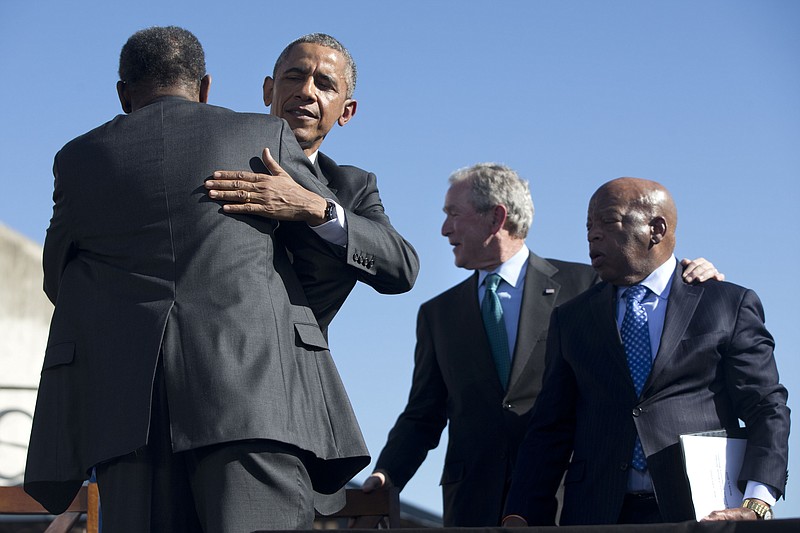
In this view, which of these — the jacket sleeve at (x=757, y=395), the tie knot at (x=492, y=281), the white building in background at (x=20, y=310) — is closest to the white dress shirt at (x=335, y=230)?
the jacket sleeve at (x=757, y=395)

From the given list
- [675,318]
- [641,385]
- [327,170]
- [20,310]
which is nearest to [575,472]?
[641,385]

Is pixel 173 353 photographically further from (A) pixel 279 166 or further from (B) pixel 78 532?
(B) pixel 78 532

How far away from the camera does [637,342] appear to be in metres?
3.68

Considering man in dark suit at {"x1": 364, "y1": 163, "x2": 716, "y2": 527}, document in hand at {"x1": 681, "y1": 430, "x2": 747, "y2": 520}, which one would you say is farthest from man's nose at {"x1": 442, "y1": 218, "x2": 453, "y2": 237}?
document in hand at {"x1": 681, "y1": 430, "x2": 747, "y2": 520}

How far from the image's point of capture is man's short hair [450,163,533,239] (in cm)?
499

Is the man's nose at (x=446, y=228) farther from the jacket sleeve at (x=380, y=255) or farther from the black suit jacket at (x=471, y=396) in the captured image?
the jacket sleeve at (x=380, y=255)

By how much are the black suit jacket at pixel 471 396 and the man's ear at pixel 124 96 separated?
1.97m

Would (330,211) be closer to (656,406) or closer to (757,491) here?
(656,406)

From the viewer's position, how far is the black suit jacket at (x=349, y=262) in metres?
2.70

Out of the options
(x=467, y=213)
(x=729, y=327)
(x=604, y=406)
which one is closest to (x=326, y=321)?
(x=604, y=406)

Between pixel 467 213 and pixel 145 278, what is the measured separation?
2676 mm

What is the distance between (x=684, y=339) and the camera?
3559mm

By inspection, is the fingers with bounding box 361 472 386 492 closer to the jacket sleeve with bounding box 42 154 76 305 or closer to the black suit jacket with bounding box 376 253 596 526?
the black suit jacket with bounding box 376 253 596 526

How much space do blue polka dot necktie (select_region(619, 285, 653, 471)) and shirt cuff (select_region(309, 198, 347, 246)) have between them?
136 centimetres
